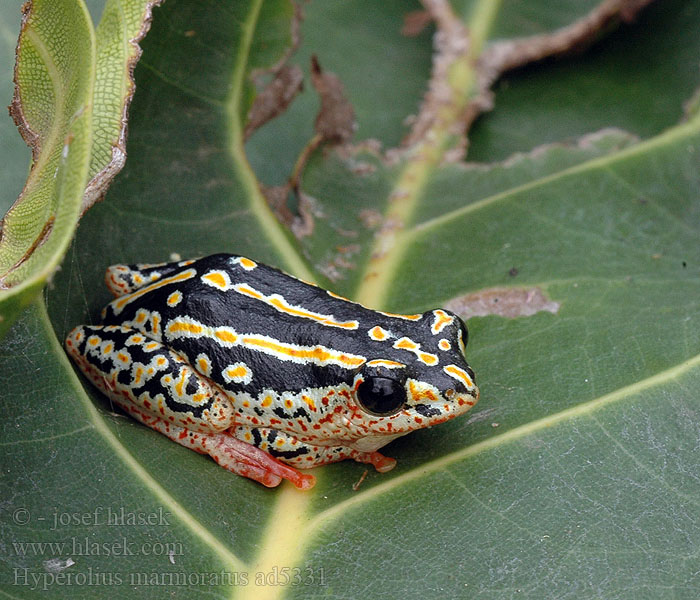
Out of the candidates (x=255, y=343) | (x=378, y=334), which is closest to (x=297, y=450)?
(x=255, y=343)

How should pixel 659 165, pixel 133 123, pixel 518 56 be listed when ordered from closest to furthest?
pixel 133 123
pixel 659 165
pixel 518 56

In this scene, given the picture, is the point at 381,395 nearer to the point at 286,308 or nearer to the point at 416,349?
the point at 416,349

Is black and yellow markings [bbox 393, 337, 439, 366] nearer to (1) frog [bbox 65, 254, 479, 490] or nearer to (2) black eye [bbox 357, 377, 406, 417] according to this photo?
(1) frog [bbox 65, 254, 479, 490]

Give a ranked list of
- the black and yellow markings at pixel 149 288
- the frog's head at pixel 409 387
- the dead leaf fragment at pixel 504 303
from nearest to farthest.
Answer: the frog's head at pixel 409 387 → the black and yellow markings at pixel 149 288 → the dead leaf fragment at pixel 504 303

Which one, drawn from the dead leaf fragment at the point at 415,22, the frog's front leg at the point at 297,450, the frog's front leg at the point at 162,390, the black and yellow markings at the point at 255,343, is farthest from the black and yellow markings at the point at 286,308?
the dead leaf fragment at the point at 415,22

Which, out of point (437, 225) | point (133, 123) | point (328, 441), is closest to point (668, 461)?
point (328, 441)

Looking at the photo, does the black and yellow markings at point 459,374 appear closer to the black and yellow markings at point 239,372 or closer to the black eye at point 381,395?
the black eye at point 381,395

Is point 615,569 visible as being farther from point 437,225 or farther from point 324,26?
point 324,26
